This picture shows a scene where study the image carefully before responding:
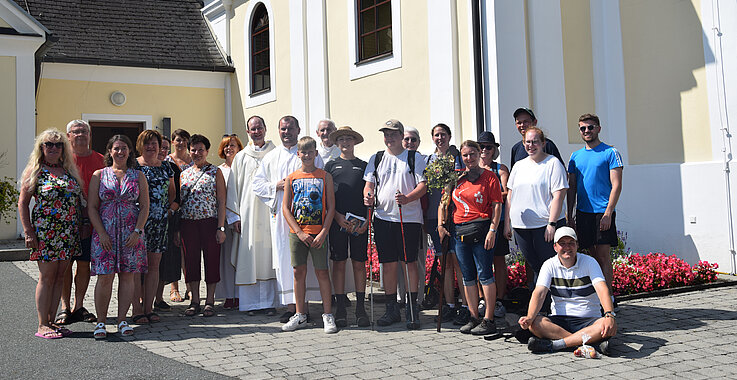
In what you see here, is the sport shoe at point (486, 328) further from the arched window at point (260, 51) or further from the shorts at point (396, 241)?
the arched window at point (260, 51)

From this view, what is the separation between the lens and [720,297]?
7.29m

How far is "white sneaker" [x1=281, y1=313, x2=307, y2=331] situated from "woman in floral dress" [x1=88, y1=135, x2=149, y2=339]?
1.42 metres

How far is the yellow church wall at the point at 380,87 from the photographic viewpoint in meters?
10.5

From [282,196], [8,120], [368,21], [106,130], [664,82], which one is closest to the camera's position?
[282,196]

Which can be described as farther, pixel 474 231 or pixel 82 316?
pixel 82 316

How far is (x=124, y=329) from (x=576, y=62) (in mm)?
7052

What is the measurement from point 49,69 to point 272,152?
33.4 ft

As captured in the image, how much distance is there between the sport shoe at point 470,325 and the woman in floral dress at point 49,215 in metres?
3.59

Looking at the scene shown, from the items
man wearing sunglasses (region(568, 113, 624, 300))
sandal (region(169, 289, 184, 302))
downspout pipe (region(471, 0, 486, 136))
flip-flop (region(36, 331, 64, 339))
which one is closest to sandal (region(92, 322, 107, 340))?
flip-flop (region(36, 331, 64, 339))

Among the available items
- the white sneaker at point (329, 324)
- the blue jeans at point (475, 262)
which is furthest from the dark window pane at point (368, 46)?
the white sneaker at point (329, 324)

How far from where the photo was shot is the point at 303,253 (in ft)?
21.2

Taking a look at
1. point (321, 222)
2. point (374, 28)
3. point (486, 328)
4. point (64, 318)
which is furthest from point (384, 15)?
point (64, 318)

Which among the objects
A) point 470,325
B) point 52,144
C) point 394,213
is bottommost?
point 470,325

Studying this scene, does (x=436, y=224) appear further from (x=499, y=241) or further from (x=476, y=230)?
(x=476, y=230)
